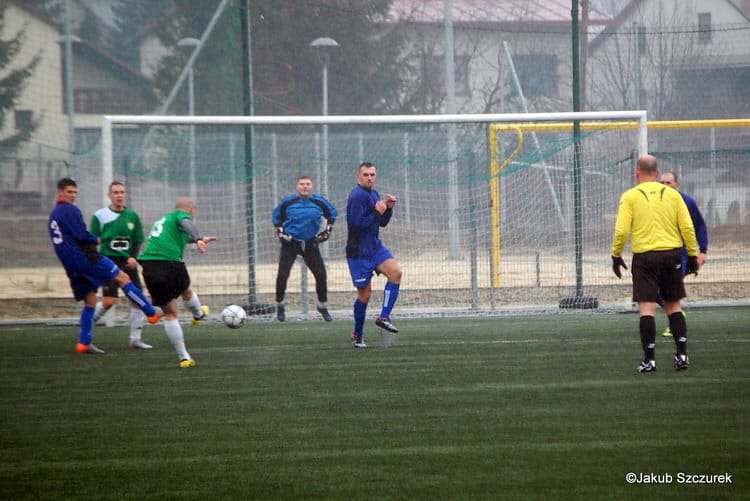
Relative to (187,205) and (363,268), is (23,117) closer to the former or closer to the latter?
(363,268)

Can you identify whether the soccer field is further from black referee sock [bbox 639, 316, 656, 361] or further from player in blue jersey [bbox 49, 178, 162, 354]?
player in blue jersey [bbox 49, 178, 162, 354]

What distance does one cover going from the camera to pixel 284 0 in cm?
3900

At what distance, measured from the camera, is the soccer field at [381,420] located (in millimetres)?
6109

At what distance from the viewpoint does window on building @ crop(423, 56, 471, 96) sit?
40.6m

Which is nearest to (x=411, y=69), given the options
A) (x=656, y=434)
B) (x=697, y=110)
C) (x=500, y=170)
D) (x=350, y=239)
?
(x=697, y=110)

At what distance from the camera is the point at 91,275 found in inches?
478

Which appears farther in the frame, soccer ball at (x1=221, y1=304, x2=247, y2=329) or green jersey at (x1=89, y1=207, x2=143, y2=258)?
green jersey at (x1=89, y1=207, x2=143, y2=258)

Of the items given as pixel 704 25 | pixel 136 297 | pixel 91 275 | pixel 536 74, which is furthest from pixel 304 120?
pixel 536 74

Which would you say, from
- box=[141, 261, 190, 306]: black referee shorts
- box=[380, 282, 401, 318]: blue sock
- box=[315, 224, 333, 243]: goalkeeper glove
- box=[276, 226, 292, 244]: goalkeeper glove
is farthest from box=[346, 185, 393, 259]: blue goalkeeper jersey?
box=[276, 226, 292, 244]: goalkeeper glove

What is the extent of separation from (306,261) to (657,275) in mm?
7054

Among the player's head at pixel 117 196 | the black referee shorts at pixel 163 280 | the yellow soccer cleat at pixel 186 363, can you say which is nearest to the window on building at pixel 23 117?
the player's head at pixel 117 196

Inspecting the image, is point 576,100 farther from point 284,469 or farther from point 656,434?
point 284,469

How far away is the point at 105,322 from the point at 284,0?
968 inches

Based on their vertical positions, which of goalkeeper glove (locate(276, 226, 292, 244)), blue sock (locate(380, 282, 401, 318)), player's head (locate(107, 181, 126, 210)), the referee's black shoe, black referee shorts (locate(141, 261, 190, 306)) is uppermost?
player's head (locate(107, 181, 126, 210))
